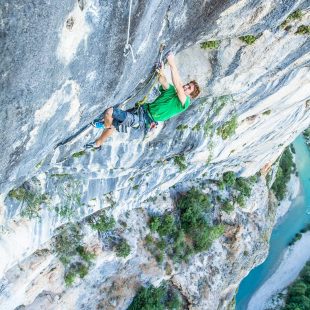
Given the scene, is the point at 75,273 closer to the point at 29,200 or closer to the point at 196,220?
the point at 29,200

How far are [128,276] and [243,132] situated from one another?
668 cm

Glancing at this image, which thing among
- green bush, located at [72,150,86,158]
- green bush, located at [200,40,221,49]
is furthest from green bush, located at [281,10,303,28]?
green bush, located at [72,150,86,158]

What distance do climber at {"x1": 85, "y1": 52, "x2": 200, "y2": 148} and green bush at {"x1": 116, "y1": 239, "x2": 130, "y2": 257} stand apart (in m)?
7.40

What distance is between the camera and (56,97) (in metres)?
4.07

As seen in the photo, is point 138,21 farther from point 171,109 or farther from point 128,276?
point 128,276

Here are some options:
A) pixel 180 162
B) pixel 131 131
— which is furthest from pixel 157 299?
pixel 131 131

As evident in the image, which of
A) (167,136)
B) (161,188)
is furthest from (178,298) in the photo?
(167,136)

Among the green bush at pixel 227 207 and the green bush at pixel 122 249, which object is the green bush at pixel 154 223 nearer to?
the green bush at pixel 122 249

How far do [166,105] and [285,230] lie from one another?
2552cm

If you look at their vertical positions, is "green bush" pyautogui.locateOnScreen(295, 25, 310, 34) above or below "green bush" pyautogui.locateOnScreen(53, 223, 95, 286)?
above

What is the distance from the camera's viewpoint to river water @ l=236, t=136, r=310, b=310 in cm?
2555

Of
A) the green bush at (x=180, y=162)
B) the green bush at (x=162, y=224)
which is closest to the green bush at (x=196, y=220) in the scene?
the green bush at (x=162, y=224)

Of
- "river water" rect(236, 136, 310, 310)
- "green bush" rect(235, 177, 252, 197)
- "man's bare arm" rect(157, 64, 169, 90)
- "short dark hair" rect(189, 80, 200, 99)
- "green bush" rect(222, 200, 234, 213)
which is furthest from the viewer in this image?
"river water" rect(236, 136, 310, 310)

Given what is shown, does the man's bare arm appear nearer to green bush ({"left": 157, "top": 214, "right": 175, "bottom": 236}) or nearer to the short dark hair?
the short dark hair
